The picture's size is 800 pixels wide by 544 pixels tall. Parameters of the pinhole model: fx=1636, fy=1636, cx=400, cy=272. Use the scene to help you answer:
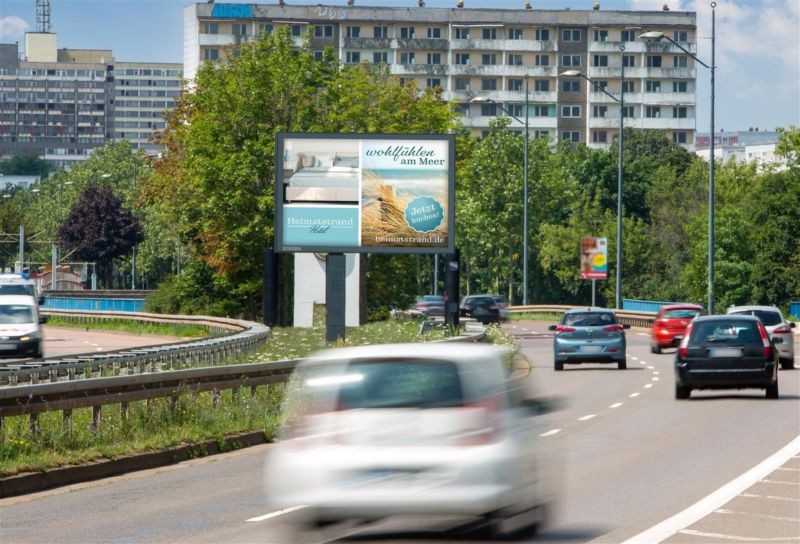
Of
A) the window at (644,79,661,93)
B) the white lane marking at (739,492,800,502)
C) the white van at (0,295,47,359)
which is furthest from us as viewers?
the window at (644,79,661,93)

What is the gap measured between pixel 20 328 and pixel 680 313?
1893 cm

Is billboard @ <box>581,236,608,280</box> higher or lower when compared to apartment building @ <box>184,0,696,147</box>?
lower

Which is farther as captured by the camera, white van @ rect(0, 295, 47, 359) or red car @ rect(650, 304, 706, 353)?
red car @ rect(650, 304, 706, 353)

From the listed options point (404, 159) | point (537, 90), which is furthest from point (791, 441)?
point (537, 90)

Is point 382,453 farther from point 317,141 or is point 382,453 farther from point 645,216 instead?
point 645,216

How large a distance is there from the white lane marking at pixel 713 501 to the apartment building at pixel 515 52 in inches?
5625

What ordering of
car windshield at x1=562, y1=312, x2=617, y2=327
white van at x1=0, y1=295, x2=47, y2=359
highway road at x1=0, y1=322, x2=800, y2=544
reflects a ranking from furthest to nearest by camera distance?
white van at x1=0, y1=295, x2=47, y2=359 → car windshield at x1=562, y1=312, x2=617, y2=327 → highway road at x1=0, y1=322, x2=800, y2=544

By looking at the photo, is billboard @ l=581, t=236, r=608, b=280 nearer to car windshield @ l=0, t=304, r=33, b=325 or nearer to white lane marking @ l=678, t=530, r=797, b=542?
car windshield @ l=0, t=304, r=33, b=325

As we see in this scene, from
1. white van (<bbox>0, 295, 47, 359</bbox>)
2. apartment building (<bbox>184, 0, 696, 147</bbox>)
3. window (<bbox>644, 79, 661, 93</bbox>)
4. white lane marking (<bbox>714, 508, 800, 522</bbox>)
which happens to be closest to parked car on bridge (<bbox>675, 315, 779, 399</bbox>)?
white lane marking (<bbox>714, 508, 800, 522</bbox>)

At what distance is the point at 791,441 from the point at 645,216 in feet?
386

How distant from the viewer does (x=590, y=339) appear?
3947 cm

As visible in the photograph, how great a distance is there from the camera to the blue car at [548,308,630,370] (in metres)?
39.3

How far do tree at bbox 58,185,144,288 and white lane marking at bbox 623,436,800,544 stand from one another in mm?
127547

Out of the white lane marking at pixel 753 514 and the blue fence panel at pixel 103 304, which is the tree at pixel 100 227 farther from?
the white lane marking at pixel 753 514
